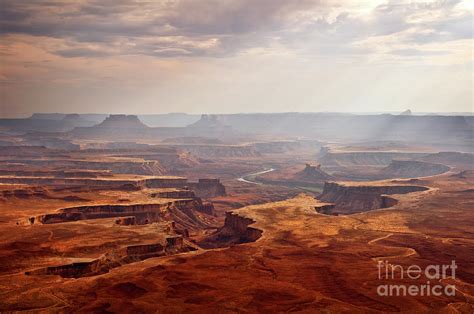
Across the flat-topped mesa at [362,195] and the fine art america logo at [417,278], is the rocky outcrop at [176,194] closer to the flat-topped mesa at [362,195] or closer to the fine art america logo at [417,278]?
the flat-topped mesa at [362,195]

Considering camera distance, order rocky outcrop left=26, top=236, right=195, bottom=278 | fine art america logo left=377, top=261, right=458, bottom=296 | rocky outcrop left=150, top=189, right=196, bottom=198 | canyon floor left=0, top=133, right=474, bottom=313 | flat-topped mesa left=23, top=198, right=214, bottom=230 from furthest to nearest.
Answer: rocky outcrop left=150, top=189, right=196, bottom=198, flat-topped mesa left=23, top=198, right=214, bottom=230, rocky outcrop left=26, top=236, right=195, bottom=278, fine art america logo left=377, top=261, right=458, bottom=296, canyon floor left=0, top=133, right=474, bottom=313

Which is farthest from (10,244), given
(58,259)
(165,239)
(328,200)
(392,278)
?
(328,200)

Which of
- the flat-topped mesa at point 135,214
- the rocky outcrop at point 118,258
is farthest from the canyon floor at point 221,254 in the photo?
the flat-topped mesa at point 135,214

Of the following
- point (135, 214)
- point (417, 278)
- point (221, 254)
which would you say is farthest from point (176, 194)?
point (417, 278)

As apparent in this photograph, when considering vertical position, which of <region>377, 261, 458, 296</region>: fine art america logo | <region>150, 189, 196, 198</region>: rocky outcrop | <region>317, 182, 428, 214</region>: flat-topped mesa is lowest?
<region>317, 182, 428, 214</region>: flat-topped mesa

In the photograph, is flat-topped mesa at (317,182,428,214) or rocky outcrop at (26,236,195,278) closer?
rocky outcrop at (26,236,195,278)

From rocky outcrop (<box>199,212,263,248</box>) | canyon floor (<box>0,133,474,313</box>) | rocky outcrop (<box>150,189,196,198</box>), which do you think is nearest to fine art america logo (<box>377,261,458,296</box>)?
canyon floor (<box>0,133,474,313</box>)

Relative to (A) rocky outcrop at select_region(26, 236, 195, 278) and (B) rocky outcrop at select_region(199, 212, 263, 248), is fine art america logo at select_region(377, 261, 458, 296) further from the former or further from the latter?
(A) rocky outcrop at select_region(26, 236, 195, 278)
